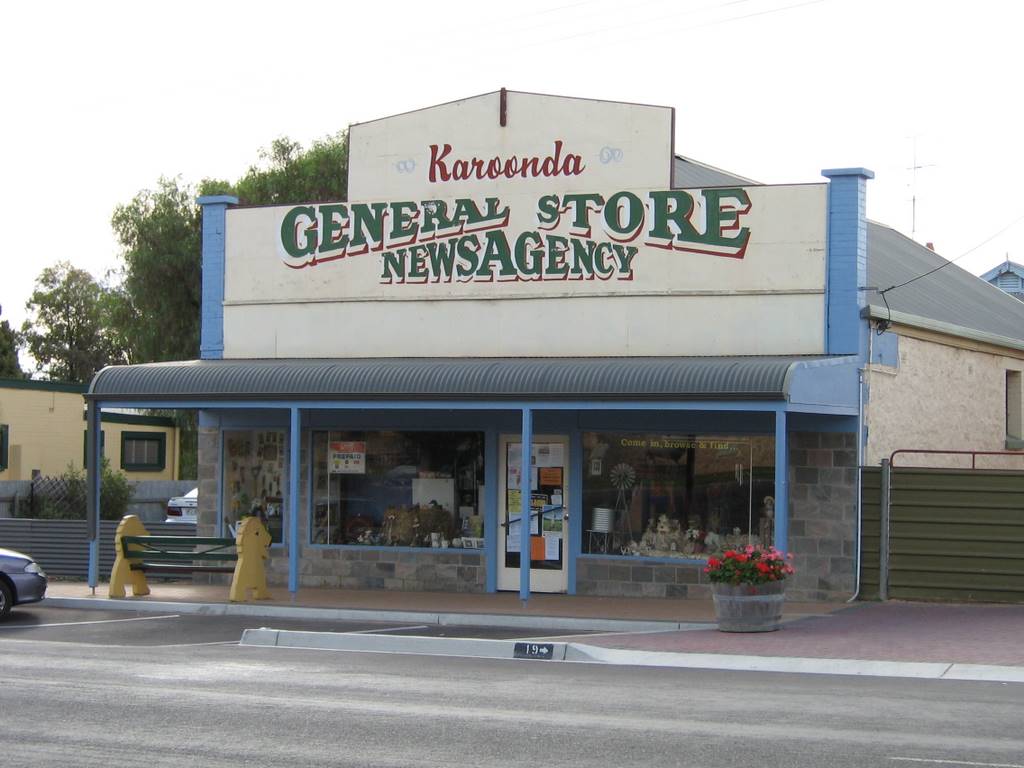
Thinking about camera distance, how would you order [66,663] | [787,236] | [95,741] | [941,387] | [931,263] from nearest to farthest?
1. [95,741]
2. [66,663]
3. [787,236]
4. [941,387]
5. [931,263]

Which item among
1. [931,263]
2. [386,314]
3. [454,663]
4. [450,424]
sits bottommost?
[454,663]

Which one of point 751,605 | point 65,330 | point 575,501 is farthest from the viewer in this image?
point 65,330

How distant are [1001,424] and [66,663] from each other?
621 inches

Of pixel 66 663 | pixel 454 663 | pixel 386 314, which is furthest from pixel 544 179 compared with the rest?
pixel 66 663

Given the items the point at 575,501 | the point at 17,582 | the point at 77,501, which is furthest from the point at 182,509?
the point at 575,501

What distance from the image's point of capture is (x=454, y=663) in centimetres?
1351

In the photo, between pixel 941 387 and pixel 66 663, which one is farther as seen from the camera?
pixel 941 387

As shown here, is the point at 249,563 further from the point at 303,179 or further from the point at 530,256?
the point at 303,179

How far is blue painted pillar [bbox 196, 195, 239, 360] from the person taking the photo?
21.1 meters

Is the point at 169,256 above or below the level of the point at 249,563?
above

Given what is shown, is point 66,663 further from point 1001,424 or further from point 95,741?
point 1001,424

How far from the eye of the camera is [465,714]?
10.2 m

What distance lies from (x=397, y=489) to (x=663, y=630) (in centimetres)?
562

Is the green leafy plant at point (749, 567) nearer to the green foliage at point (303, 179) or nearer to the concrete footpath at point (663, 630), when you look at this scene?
the concrete footpath at point (663, 630)
